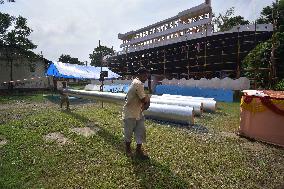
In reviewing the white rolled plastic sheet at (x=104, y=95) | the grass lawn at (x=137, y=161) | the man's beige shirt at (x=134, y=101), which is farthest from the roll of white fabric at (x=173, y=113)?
the man's beige shirt at (x=134, y=101)

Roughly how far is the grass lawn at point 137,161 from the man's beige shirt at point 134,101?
121cm

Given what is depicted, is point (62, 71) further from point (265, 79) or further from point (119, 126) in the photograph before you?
point (265, 79)

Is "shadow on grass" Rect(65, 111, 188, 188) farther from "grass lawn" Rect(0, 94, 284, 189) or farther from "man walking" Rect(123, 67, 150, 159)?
"man walking" Rect(123, 67, 150, 159)

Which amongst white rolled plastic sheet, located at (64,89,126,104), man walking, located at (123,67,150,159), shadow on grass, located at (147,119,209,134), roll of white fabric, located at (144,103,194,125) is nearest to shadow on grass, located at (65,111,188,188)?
man walking, located at (123,67,150,159)

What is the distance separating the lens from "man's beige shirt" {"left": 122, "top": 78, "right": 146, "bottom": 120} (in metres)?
6.64

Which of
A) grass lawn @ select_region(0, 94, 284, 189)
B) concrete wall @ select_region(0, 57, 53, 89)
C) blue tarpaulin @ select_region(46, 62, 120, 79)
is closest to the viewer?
grass lawn @ select_region(0, 94, 284, 189)

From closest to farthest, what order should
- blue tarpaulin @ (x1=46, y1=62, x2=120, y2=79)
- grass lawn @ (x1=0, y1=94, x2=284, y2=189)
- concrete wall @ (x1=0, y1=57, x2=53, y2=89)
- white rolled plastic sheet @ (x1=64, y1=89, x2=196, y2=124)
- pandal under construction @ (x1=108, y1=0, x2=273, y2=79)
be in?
1. grass lawn @ (x1=0, y1=94, x2=284, y2=189)
2. white rolled plastic sheet @ (x1=64, y1=89, x2=196, y2=124)
3. blue tarpaulin @ (x1=46, y1=62, x2=120, y2=79)
4. pandal under construction @ (x1=108, y1=0, x2=273, y2=79)
5. concrete wall @ (x1=0, y1=57, x2=53, y2=89)

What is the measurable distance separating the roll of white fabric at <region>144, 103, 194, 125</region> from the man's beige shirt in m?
4.63

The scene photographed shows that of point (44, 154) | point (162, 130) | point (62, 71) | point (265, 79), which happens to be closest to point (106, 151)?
point (44, 154)

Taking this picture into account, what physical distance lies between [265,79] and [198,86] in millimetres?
6840

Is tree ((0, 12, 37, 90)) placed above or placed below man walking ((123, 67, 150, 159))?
above

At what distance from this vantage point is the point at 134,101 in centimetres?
674

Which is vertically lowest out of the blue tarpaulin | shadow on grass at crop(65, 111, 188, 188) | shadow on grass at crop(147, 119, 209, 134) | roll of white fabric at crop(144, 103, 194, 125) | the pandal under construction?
shadow on grass at crop(65, 111, 188, 188)

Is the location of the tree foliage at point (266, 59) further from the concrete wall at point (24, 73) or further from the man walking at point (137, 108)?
the concrete wall at point (24, 73)
